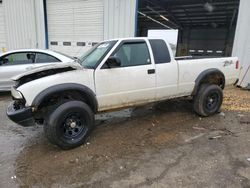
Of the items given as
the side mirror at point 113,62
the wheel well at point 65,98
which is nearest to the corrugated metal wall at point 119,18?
the side mirror at point 113,62

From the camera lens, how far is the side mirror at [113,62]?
13.5 feet

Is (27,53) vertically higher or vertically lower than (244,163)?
higher

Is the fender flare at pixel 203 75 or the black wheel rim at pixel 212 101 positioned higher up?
the fender flare at pixel 203 75

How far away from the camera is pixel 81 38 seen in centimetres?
1100

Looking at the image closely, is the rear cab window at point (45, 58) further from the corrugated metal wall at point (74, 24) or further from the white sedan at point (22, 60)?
the corrugated metal wall at point (74, 24)

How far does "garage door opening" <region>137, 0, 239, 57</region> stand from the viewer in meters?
15.1

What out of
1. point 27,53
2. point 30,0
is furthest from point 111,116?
point 30,0

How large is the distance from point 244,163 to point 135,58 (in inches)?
103

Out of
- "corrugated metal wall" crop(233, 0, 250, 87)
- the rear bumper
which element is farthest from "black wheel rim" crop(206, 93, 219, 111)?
the rear bumper

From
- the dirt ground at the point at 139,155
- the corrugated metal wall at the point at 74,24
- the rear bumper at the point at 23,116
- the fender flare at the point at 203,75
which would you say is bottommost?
the dirt ground at the point at 139,155

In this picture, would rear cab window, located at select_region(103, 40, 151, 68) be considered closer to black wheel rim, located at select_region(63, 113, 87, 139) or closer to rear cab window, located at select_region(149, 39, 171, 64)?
rear cab window, located at select_region(149, 39, 171, 64)

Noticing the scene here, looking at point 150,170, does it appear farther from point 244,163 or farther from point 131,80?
point 131,80

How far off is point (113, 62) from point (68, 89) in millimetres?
931

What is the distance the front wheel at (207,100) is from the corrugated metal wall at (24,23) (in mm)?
8934
